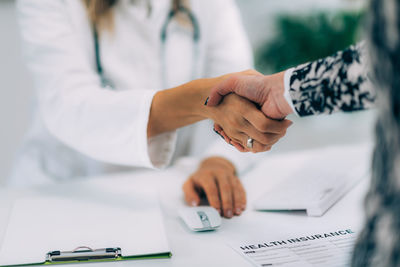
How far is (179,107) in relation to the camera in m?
0.72

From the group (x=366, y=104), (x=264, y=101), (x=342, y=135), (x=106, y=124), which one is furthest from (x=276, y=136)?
(x=342, y=135)

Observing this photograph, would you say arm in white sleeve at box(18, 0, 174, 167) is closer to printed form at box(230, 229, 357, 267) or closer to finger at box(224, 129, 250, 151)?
finger at box(224, 129, 250, 151)

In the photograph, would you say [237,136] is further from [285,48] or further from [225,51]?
[285,48]

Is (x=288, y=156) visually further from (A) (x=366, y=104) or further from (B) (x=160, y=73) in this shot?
(A) (x=366, y=104)

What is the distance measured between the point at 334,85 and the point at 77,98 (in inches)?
19.4

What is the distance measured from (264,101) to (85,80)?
38cm

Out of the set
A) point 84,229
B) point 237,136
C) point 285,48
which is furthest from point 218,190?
point 285,48

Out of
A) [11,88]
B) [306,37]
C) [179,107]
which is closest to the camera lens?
[179,107]

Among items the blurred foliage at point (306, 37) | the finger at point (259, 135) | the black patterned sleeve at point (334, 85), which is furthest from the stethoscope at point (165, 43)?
the blurred foliage at point (306, 37)

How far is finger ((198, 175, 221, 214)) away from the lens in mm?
722

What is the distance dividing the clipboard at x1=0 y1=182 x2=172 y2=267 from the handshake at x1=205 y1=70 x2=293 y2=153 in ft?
0.59

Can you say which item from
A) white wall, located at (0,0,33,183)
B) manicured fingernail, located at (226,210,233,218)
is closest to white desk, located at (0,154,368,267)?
manicured fingernail, located at (226,210,233,218)

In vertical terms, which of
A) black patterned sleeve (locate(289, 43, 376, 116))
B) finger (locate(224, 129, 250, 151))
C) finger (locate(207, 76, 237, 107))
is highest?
finger (locate(207, 76, 237, 107))

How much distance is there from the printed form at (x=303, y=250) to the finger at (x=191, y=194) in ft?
0.55
